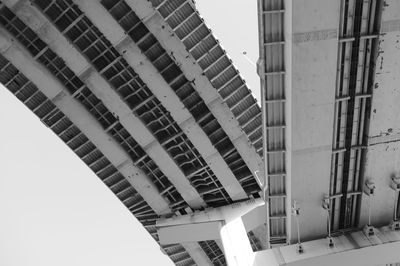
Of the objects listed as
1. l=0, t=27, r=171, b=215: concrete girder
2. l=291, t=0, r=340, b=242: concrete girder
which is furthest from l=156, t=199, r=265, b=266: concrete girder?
l=291, t=0, r=340, b=242: concrete girder

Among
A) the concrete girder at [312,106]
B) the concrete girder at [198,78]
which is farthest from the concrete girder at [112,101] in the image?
the concrete girder at [312,106]

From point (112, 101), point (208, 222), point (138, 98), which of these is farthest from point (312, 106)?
point (208, 222)

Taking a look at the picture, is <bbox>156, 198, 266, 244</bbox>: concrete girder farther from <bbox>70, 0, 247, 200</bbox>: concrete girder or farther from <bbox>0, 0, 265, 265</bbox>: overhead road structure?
<bbox>70, 0, 247, 200</bbox>: concrete girder

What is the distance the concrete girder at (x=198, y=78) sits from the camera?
17.8 metres

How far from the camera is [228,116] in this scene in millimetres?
19859

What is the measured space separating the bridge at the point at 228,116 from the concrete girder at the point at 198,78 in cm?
5

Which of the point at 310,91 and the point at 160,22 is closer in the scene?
the point at 310,91

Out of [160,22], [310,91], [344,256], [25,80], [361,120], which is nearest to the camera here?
[310,91]

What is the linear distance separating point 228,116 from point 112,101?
4.67m

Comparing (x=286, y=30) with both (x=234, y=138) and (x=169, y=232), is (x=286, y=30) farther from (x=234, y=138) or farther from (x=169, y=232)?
(x=169, y=232)

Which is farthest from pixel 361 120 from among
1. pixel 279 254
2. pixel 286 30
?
pixel 279 254

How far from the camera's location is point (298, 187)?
15.3 meters

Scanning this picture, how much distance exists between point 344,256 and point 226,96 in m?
7.61

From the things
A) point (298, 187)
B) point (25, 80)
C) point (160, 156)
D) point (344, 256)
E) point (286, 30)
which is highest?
point (25, 80)
